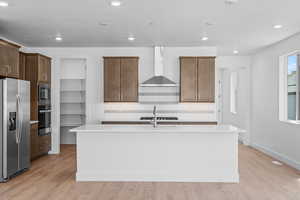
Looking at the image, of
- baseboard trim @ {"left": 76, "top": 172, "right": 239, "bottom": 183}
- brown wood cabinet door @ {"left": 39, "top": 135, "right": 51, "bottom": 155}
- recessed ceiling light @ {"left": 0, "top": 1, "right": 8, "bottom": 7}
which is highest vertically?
recessed ceiling light @ {"left": 0, "top": 1, "right": 8, "bottom": 7}

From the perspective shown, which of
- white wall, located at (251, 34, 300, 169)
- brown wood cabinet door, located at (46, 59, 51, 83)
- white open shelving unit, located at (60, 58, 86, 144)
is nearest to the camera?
white wall, located at (251, 34, 300, 169)

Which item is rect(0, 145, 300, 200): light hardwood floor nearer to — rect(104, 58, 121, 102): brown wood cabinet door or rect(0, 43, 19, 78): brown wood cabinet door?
rect(0, 43, 19, 78): brown wood cabinet door

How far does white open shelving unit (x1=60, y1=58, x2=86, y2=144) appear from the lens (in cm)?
781

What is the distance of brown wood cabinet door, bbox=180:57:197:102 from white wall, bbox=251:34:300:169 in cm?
185

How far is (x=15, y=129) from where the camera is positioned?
15.8ft

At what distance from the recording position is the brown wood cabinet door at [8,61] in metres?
4.81

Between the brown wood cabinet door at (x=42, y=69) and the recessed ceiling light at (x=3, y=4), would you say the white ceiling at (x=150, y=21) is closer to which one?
the recessed ceiling light at (x=3, y=4)

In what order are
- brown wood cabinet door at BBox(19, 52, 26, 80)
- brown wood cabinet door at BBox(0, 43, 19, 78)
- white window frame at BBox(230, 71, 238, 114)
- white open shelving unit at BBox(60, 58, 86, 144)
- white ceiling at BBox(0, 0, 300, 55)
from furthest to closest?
white window frame at BBox(230, 71, 238, 114), white open shelving unit at BBox(60, 58, 86, 144), brown wood cabinet door at BBox(19, 52, 26, 80), brown wood cabinet door at BBox(0, 43, 19, 78), white ceiling at BBox(0, 0, 300, 55)

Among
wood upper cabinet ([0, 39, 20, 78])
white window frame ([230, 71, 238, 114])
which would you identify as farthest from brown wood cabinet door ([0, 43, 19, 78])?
white window frame ([230, 71, 238, 114])

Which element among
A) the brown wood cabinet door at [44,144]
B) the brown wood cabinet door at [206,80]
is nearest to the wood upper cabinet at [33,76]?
the brown wood cabinet door at [44,144]

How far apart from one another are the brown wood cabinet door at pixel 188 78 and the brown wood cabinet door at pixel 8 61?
11.9 feet

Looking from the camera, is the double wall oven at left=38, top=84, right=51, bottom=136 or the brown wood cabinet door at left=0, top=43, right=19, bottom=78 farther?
the double wall oven at left=38, top=84, right=51, bottom=136

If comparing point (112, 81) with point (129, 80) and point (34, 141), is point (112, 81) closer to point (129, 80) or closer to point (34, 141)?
point (129, 80)

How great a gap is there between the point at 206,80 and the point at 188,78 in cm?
43
